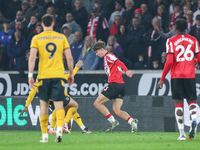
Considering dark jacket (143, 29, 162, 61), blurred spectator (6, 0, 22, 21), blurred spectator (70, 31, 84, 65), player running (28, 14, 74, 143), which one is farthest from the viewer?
blurred spectator (6, 0, 22, 21)

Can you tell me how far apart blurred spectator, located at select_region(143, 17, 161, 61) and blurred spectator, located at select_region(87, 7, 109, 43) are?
5.23 ft

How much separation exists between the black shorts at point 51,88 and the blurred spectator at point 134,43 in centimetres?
803

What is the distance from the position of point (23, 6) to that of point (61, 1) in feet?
5.17

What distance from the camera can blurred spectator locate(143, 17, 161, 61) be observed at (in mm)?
14156

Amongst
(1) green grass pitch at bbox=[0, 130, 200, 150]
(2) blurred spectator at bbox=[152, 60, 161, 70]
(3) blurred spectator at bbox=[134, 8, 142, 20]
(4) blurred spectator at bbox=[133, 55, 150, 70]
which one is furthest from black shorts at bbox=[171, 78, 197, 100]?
(3) blurred spectator at bbox=[134, 8, 142, 20]

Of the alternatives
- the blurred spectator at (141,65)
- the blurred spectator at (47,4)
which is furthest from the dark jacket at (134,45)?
the blurred spectator at (47,4)

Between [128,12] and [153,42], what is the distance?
1.73 m

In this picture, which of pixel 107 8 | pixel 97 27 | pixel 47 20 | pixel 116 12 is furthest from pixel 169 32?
pixel 47 20

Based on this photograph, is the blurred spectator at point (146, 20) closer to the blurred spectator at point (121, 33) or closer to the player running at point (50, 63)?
the blurred spectator at point (121, 33)

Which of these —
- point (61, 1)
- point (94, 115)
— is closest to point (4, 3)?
point (61, 1)

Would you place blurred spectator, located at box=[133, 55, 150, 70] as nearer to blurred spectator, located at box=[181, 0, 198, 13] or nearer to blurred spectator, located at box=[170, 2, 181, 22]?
blurred spectator, located at box=[170, 2, 181, 22]

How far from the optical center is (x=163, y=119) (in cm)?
1114

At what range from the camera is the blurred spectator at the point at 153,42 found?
14.2 meters

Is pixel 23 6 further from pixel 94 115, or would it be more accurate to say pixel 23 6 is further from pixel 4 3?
pixel 94 115
